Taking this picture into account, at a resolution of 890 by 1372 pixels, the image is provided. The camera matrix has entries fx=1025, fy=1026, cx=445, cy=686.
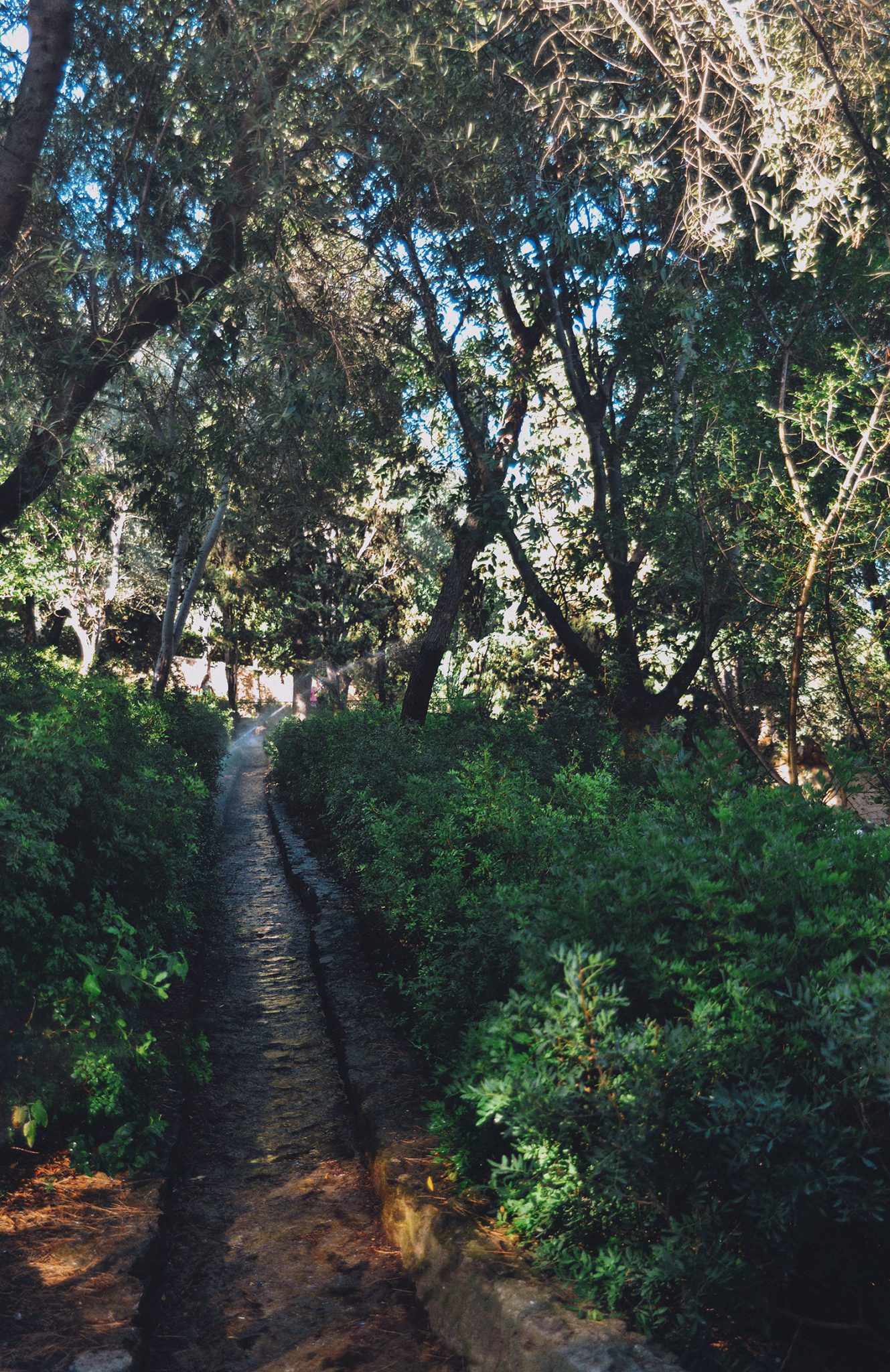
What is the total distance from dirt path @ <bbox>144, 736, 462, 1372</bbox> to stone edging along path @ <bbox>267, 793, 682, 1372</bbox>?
124 millimetres

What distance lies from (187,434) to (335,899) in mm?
5185

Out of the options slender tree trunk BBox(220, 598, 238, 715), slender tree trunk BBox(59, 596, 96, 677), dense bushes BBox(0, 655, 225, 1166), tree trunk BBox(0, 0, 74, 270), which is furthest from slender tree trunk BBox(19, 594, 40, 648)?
dense bushes BBox(0, 655, 225, 1166)

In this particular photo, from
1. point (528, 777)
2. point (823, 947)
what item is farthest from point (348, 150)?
point (823, 947)

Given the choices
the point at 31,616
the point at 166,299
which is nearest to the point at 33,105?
the point at 166,299

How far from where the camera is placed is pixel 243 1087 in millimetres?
5074

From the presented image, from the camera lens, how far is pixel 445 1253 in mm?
3033

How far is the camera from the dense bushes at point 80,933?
3.58 metres

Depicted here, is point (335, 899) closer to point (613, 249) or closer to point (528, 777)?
point (528, 777)

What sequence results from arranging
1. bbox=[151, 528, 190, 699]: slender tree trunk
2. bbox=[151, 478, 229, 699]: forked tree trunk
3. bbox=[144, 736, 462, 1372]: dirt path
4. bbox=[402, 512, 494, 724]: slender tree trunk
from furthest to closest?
1. bbox=[151, 528, 190, 699]: slender tree trunk
2. bbox=[151, 478, 229, 699]: forked tree trunk
3. bbox=[402, 512, 494, 724]: slender tree trunk
4. bbox=[144, 736, 462, 1372]: dirt path

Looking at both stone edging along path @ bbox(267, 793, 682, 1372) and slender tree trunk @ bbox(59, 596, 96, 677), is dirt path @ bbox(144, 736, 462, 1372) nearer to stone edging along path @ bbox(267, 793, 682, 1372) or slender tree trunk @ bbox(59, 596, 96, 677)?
stone edging along path @ bbox(267, 793, 682, 1372)

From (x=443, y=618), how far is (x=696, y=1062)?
922 cm

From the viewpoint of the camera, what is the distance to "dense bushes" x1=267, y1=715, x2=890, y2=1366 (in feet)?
7.64

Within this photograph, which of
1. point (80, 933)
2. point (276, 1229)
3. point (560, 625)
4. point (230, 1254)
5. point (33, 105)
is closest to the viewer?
point (230, 1254)

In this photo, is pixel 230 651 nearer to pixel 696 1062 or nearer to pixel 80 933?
pixel 80 933
